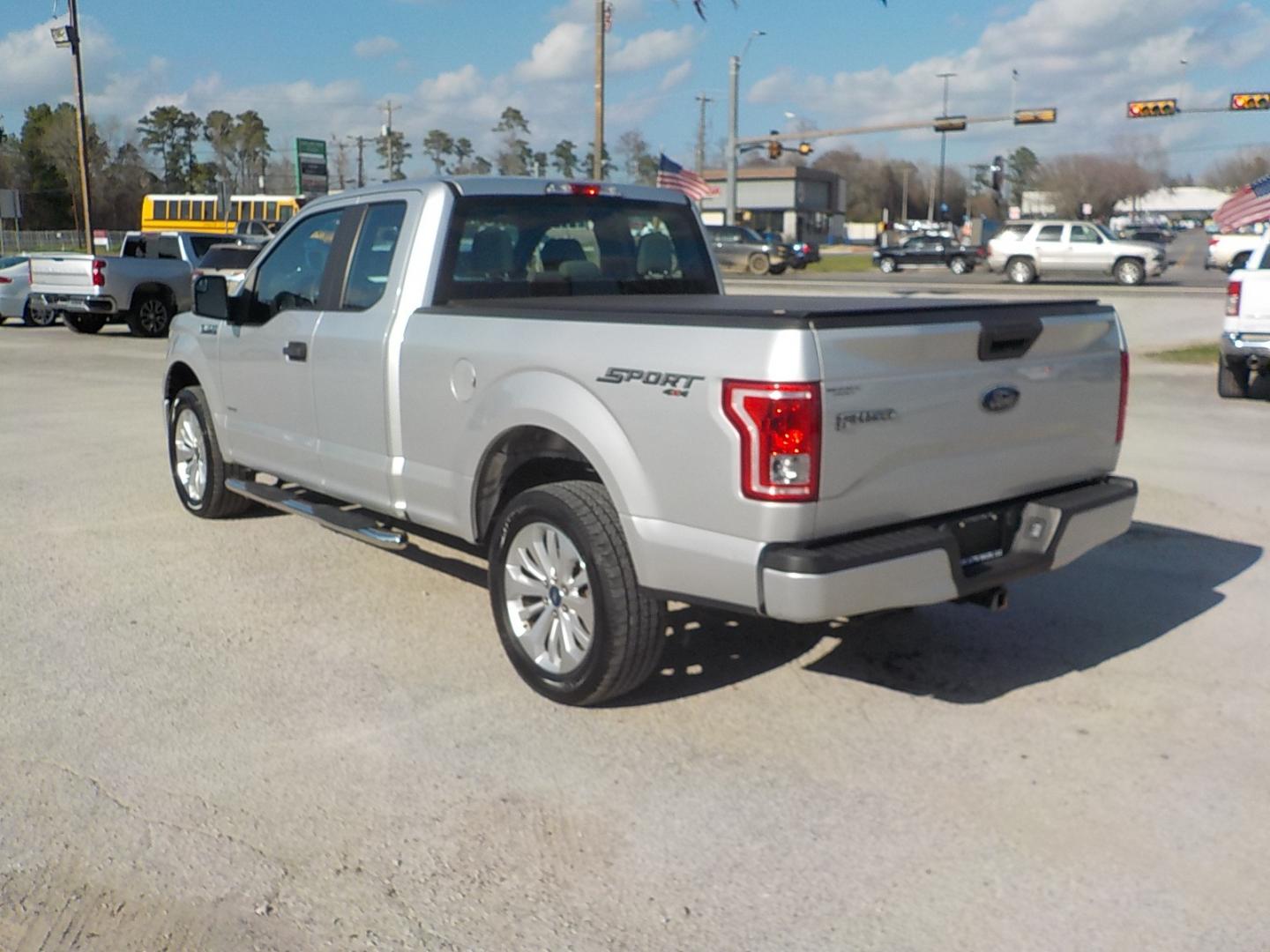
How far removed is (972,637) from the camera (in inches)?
222

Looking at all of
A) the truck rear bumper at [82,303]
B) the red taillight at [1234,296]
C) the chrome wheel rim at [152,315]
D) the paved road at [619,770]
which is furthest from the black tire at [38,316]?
the red taillight at [1234,296]

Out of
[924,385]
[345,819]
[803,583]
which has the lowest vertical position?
[345,819]

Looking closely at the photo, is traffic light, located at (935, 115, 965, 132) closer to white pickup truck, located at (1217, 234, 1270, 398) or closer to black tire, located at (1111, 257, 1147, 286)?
black tire, located at (1111, 257, 1147, 286)

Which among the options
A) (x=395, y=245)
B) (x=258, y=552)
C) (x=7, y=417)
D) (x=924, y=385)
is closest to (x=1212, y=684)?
(x=924, y=385)

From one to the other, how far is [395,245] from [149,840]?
9.37ft

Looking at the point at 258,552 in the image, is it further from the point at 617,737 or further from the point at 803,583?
the point at 803,583

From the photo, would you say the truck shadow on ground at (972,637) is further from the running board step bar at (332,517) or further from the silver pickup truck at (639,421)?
the running board step bar at (332,517)

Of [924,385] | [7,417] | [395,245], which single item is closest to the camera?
[924,385]

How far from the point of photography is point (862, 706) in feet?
15.9

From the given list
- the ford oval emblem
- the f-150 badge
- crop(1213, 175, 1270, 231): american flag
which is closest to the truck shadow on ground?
the ford oval emblem

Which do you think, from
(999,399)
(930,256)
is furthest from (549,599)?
(930,256)

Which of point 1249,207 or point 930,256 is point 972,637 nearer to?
point 1249,207

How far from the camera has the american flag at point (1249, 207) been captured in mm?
22984

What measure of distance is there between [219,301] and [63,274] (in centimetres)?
1650
